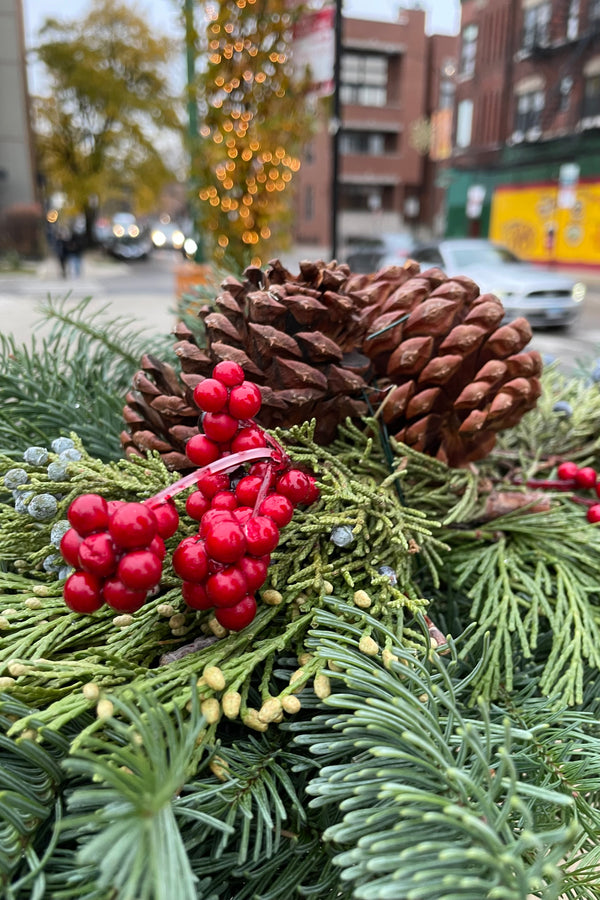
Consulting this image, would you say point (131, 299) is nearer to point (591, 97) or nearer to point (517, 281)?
point (517, 281)

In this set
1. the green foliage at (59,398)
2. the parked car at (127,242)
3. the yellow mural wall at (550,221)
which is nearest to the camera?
the green foliage at (59,398)

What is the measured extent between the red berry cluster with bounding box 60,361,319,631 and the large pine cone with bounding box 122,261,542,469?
0.10m

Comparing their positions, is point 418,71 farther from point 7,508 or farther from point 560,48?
point 7,508

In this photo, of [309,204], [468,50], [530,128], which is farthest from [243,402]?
[309,204]

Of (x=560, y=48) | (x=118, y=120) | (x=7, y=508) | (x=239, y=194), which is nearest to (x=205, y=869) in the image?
(x=7, y=508)

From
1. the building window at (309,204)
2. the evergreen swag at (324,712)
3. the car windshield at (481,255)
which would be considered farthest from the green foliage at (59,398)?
the building window at (309,204)

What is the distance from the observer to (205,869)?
1.38ft

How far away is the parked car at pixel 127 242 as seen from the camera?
22172 millimetres

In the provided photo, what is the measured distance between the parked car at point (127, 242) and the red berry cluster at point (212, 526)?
23.2m

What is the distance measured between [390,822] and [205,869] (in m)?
0.13

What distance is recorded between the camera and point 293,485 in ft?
1.70

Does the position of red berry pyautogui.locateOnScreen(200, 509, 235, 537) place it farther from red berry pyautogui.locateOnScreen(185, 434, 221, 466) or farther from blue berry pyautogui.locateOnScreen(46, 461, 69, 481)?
blue berry pyautogui.locateOnScreen(46, 461, 69, 481)

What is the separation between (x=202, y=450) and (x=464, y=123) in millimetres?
21425

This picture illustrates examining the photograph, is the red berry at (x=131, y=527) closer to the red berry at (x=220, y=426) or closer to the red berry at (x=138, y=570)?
the red berry at (x=138, y=570)
